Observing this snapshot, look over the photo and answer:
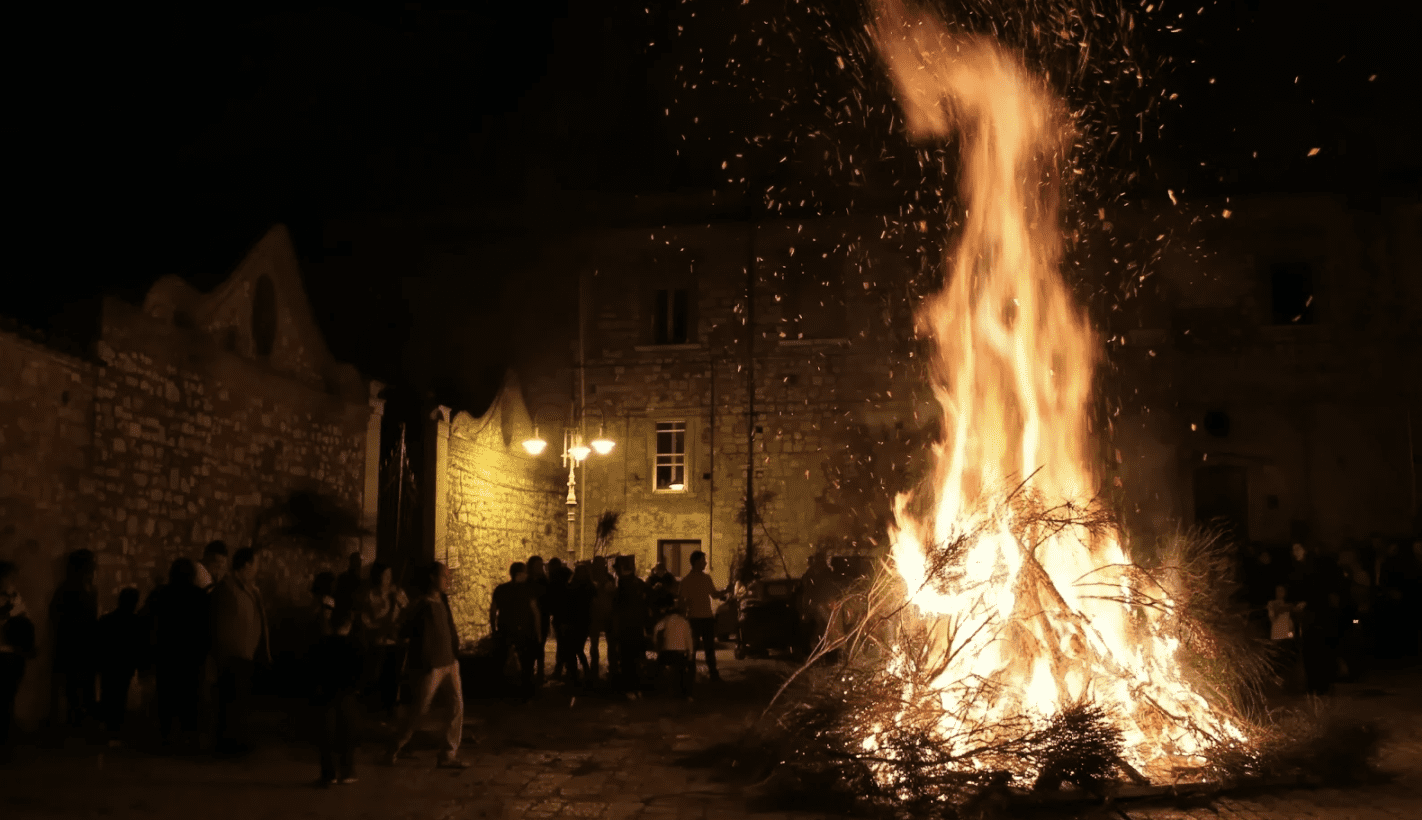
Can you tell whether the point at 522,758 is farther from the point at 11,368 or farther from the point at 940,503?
the point at 11,368

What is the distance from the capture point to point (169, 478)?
11.7 m

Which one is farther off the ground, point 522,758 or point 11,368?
point 11,368

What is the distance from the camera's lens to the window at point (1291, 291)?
22312 mm

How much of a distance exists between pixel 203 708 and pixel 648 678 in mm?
5563

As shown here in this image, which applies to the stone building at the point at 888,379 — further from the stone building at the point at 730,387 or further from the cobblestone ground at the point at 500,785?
the cobblestone ground at the point at 500,785

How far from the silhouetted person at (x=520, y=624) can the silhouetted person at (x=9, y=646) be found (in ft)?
15.1

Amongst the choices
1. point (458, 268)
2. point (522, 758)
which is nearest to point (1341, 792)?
point (522, 758)

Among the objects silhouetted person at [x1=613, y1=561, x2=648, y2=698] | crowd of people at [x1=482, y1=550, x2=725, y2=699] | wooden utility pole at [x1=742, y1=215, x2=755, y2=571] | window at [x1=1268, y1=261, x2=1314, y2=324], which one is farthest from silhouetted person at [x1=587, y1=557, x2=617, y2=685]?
window at [x1=1268, y1=261, x2=1314, y2=324]

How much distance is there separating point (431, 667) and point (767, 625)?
1001cm

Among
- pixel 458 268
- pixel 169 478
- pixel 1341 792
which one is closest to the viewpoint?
pixel 1341 792

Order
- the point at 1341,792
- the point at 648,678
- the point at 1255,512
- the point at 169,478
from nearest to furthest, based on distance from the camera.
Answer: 1. the point at 1341,792
2. the point at 169,478
3. the point at 648,678
4. the point at 1255,512

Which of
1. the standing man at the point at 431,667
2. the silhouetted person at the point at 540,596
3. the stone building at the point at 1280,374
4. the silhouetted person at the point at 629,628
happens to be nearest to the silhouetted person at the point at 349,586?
the standing man at the point at 431,667

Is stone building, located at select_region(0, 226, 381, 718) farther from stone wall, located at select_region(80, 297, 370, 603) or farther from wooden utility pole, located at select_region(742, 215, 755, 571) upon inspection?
wooden utility pole, located at select_region(742, 215, 755, 571)

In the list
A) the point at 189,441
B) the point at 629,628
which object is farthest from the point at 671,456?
the point at 189,441
